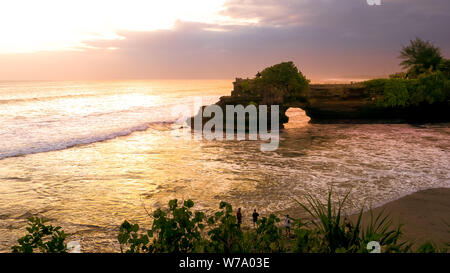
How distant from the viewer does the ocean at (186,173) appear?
11.8m

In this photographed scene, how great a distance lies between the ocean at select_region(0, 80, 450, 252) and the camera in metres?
11.8

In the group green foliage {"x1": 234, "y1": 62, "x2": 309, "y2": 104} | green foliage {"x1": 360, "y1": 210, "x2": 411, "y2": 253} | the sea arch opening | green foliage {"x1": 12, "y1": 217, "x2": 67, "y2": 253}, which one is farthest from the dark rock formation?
green foliage {"x1": 12, "y1": 217, "x2": 67, "y2": 253}

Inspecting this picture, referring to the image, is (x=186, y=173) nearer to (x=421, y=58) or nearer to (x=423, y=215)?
(x=423, y=215)

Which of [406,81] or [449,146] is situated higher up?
[406,81]

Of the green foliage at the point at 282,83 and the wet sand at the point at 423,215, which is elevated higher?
the green foliage at the point at 282,83

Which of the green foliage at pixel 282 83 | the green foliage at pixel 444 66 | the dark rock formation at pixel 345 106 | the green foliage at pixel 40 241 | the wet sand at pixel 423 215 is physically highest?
the green foliage at pixel 444 66

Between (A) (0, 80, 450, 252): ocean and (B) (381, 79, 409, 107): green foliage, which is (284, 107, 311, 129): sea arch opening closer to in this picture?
(A) (0, 80, 450, 252): ocean

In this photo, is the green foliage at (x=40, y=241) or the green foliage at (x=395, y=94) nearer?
the green foliage at (x=40, y=241)

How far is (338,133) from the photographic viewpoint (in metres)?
29.5

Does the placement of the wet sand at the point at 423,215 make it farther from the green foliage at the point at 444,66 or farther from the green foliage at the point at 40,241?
the green foliage at the point at 444,66

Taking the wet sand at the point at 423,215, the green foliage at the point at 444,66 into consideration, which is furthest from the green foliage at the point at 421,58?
the wet sand at the point at 423,215
